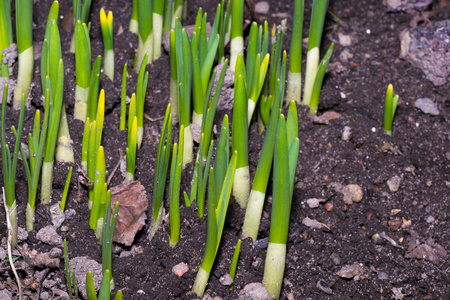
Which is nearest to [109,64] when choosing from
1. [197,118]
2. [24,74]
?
[24,74]

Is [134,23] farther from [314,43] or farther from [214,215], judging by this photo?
[214,215]

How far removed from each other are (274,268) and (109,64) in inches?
38.0

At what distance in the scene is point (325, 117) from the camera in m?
2.01

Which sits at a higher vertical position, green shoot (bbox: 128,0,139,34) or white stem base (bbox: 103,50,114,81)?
green shoot (bbox: 128,0,139,34)

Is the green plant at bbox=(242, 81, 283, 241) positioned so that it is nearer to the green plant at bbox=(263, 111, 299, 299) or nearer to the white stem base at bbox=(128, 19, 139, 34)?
the green plant at bbox=(263, 111, 299, 299)

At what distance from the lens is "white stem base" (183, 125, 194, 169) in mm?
1678

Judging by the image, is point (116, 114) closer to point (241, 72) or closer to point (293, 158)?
point (241, 72)

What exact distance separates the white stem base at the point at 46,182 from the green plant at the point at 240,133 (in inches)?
22.3

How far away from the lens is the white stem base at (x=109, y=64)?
6.10 ft

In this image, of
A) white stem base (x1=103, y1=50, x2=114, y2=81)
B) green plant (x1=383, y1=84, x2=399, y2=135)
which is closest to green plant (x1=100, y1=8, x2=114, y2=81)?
white stem base (x1=103, y1=50, x2=114, y2=81)

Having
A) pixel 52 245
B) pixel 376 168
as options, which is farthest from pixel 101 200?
pixel 376 168

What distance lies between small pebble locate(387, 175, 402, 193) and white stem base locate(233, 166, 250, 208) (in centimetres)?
55

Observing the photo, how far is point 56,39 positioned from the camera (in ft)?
4.88

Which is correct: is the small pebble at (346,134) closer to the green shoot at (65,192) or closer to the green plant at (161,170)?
the green plant at (161,170)
